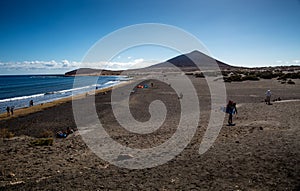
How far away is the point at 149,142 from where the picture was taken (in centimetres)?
1055

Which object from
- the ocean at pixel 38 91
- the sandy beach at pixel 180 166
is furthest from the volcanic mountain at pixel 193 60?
the sandy beach at pixel 180 166

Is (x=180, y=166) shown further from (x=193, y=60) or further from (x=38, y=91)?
(x=193, y=60)

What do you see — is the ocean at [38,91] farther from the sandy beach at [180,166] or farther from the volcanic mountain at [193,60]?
the volcanic mountain at [193,60]

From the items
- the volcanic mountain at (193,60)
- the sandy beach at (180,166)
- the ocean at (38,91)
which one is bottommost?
the ocean at (38,91)

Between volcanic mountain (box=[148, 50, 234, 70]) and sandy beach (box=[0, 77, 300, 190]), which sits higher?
volcanic mountain (box=[148, 50, 234, 70])

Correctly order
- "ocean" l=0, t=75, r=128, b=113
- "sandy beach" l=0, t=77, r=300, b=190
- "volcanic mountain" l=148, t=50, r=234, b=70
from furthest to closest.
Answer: "volcanic mountain" l=148, t=50, r=234, b=70
"ocean" l=0, t=75, r=128, b=113
"sandy beach" l=0, t=77, r=300, b=190

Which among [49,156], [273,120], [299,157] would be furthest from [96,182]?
[273,120]

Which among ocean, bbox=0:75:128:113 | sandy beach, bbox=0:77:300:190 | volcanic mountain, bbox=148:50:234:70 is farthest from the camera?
volcanic mountain, bbox=148:50:234:70

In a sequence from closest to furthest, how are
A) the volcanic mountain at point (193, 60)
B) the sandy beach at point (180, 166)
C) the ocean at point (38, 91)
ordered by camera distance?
the sandy beach at point (180, 166) < the ocean at point (38, 91) < the volcanic mountain at point (193, 60)

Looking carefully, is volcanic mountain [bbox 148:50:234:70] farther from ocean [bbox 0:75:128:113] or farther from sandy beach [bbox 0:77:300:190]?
sandy beach [bbox 0:77:300:190]

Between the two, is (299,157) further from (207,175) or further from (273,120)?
(273,120)

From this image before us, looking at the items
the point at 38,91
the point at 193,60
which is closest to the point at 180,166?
the point at 38,91

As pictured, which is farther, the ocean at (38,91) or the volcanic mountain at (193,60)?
the volcanic mountain at (193,60)

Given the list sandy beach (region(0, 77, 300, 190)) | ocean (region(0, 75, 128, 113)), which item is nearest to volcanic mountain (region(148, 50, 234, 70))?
ocean (region(0, 75, 128, 113))
